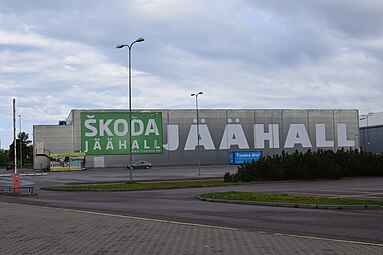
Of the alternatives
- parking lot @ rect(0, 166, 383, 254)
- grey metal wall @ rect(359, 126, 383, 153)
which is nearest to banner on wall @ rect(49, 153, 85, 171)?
parking lot @ rect(0, 166, 383, 254)

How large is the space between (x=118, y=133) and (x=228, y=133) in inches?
816

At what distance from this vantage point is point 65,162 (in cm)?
8288

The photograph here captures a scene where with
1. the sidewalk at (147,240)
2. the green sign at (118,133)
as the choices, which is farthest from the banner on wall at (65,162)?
the sidewalk at (147,240)

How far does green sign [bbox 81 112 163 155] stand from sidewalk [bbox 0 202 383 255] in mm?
78927

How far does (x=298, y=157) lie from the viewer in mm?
41000

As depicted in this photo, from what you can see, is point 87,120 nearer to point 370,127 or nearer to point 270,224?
point 370,127

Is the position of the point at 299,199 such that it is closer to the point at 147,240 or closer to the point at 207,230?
the point at 207,230

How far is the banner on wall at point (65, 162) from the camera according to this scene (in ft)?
270

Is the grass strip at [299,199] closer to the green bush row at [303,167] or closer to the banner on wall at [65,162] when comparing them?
the green bush row at [303,167]

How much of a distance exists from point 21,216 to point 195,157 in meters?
80.2

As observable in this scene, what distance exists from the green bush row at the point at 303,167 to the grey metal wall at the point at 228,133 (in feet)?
180

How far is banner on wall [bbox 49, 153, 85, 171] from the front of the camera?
82312mm

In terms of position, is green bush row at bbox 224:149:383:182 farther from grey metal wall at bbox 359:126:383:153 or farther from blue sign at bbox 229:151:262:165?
grey metal wall at bbox 359:126:383:153

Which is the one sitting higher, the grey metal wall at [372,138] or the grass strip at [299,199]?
the grey metal wall at [372,138]
